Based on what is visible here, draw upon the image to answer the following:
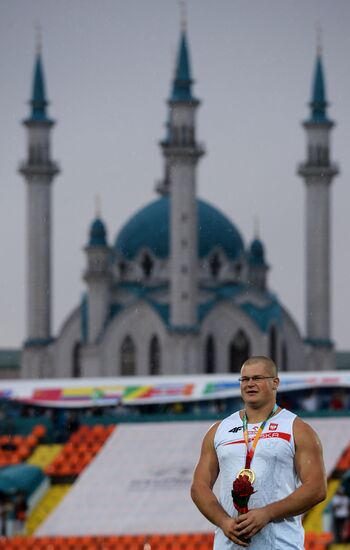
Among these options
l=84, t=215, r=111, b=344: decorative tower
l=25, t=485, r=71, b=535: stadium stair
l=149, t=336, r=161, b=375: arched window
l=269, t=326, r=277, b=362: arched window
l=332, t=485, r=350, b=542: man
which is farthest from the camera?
l=84, t=215, r=111, b=344: decorative tower

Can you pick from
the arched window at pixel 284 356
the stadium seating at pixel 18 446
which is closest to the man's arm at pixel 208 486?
the stadium seating at pixel 18 446

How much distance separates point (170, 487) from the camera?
73.7 ft

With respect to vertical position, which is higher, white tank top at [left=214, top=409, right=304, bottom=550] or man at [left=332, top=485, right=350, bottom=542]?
white tank top at [left=214, top=409, right=304, bottom=550]

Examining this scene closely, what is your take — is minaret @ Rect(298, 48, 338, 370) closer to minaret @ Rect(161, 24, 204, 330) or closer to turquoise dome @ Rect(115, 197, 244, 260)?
minaret @ Rect(161, 24, 204, 330)

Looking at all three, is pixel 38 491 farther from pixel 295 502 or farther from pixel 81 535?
pixel 295 502

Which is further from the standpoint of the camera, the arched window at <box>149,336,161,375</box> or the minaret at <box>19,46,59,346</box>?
the arched window at <box>149,336,161,375</box>

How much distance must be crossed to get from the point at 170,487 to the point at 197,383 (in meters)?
5.34

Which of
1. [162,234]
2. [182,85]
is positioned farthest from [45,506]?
[162,234]

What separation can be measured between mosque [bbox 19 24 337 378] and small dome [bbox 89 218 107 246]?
63 mm

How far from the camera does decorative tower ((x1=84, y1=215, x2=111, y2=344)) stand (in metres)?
63.3

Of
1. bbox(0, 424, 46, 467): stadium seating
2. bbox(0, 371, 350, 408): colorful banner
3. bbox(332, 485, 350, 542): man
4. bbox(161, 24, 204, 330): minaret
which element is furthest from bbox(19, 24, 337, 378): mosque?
bbox(332, 485, 350, 542): man

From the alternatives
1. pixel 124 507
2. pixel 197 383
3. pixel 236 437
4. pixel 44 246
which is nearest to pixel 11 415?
pixel 197 383

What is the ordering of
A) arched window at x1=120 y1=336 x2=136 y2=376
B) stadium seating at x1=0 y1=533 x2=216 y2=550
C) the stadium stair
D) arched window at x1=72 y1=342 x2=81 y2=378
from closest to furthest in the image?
stadium seating at x1=0 y1=533 x2=216 y2=550 < the stadium stair < arched window at x1=120 y1=336 x2=136 y2=376 < arched window at x1=72 y1=342 x2=81 y2=378

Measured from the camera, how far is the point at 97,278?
2532 inches
